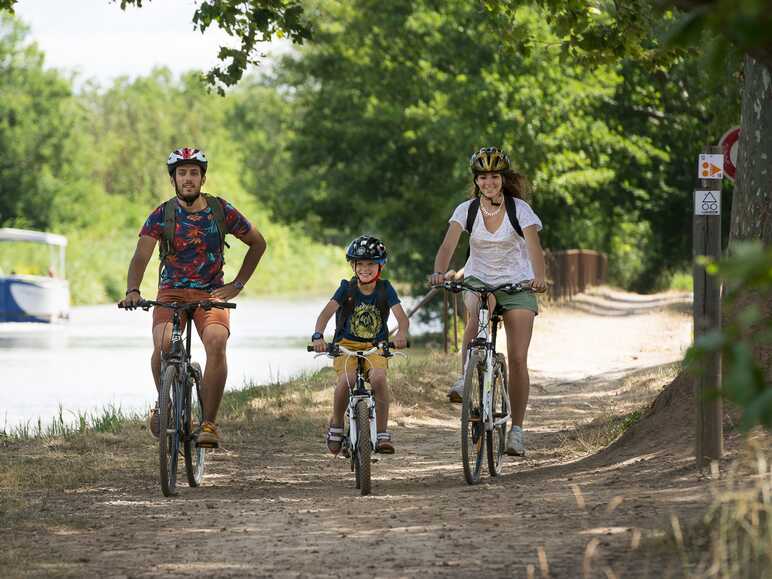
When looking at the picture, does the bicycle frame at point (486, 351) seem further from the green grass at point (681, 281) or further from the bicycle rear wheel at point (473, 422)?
the green grass at point (681, 281)

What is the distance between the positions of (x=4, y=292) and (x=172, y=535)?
33863 millimetres

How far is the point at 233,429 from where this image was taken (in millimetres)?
11719

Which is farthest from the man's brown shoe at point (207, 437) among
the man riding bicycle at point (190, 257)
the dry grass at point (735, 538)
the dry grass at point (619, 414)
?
the dry grass at point (735, 538)

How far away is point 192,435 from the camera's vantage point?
27.6 feet

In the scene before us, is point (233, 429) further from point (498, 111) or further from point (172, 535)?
point (498, 111)

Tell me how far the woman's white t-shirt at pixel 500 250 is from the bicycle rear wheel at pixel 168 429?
178 centimetres

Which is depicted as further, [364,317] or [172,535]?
[364,317]

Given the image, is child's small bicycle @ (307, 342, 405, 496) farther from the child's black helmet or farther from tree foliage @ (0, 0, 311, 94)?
tree foliage @ (0, 0, 311, 94)

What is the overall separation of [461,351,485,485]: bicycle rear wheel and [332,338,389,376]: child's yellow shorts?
0.47 m

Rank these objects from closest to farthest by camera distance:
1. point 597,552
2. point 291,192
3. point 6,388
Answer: point 597,552
point 6,388
point 291,192

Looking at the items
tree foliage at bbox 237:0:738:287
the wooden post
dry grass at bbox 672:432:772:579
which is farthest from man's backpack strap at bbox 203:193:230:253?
tree foliage at bbox 237:0:738:287

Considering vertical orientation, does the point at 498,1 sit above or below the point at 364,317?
above

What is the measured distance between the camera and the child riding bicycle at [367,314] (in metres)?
8.05

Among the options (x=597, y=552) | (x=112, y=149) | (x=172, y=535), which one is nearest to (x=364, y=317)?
(x=172, y=535)
